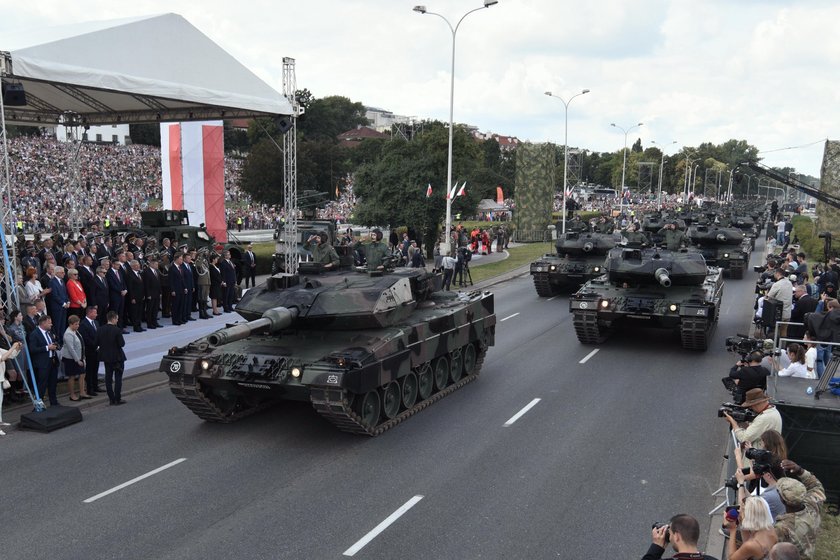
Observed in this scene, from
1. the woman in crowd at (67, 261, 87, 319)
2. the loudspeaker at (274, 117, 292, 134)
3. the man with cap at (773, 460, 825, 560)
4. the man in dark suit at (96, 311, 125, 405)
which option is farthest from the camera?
the loudspeaker at (274, 117, 292, 134)

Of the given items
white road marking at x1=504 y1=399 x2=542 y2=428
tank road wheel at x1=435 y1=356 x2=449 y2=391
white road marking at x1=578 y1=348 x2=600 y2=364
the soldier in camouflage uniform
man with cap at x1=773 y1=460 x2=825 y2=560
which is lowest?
white road marking at x1=504 y1=399 x2=542 y2=428

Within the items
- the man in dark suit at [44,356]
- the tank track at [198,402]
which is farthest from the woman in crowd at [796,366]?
the man in dark suit at [44,356]

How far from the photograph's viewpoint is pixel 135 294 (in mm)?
17969

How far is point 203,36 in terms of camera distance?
62.1 feet

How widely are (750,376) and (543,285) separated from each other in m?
15.7

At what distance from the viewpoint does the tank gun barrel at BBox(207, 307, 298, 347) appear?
10297mm

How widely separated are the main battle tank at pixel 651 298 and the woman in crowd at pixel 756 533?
1103cm

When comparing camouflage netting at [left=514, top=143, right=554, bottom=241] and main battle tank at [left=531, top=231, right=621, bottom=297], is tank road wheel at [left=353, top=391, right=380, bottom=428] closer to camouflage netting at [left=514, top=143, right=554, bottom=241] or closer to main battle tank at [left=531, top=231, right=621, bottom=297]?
main battle tank at [left=531, top=231, right=621, bottom=297]

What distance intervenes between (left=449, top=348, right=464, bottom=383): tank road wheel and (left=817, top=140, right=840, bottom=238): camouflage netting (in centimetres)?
3231

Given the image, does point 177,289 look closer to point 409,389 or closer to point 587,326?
point 409,389

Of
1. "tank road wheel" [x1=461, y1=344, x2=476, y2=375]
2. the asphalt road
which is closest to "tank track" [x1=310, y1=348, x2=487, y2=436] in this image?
the asphalt road

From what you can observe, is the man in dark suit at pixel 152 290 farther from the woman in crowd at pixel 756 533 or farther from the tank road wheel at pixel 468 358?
the woman in crowd at pixel 756 533

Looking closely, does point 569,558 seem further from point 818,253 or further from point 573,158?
point 573,158

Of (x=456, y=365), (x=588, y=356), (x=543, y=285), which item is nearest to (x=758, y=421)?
(x=456, y=365)
